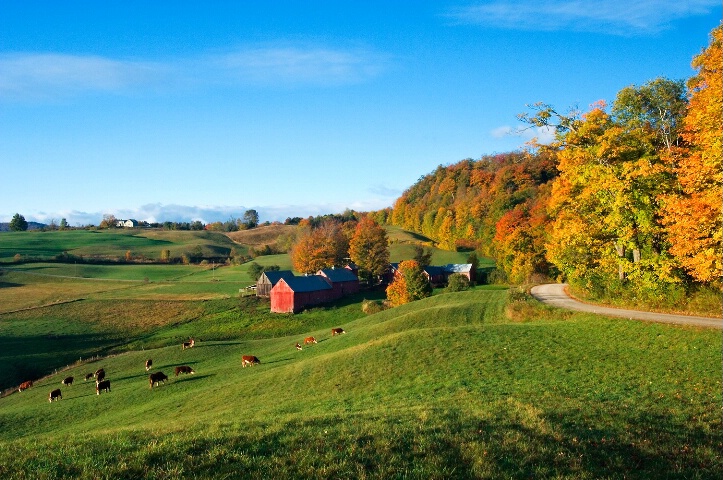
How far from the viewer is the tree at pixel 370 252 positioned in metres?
93.0

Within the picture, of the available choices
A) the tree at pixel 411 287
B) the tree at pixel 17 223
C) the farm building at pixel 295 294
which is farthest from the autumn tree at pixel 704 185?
the tree at pixel 17 223

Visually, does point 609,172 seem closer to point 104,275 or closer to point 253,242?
point 104,275

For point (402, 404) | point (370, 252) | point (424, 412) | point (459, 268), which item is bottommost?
point (402, 404)

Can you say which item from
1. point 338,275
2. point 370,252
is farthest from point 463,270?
point 338,275

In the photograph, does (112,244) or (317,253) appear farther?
(112,244)

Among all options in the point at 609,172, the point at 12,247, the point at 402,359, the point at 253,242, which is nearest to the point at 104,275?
the point at 12,247

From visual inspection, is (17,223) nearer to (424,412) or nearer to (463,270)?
(463,270)

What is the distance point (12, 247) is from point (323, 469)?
483ft

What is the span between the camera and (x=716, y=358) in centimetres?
2014

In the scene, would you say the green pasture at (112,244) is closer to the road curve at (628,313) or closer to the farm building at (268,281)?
the farm building at (268,281)

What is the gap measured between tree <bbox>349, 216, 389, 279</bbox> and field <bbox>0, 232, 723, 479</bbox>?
4131cm

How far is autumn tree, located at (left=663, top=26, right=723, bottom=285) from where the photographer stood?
22.1 meters

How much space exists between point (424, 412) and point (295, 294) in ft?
205

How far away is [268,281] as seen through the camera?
82.3m
